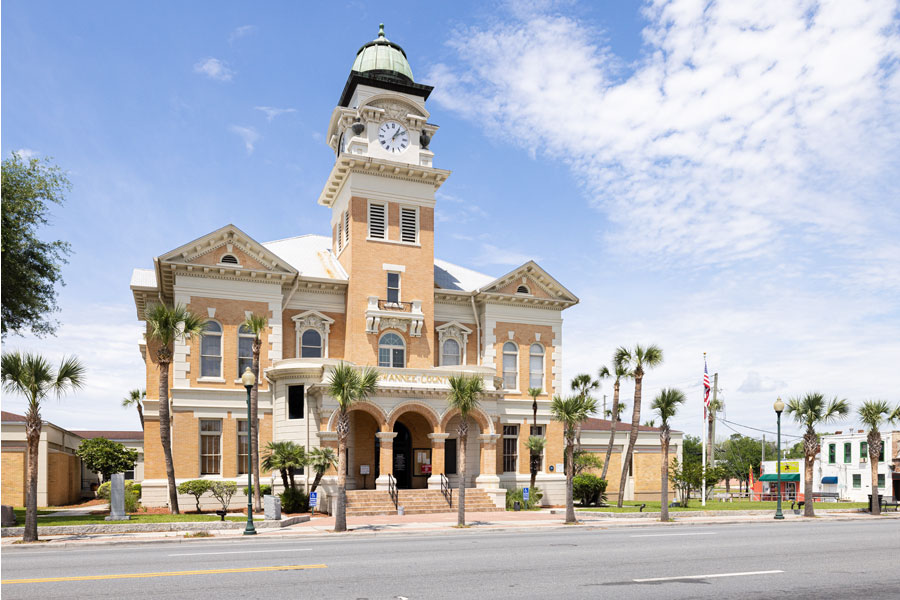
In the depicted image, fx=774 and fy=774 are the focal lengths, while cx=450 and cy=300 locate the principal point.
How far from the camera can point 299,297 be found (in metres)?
38.9

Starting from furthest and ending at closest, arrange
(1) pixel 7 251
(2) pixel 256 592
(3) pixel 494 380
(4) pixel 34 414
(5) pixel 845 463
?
(5) pixel 845 463, (3) pixel 494 380, (1) pixel 7 251, (4) pixel 34 414, (2) pixel 256 592

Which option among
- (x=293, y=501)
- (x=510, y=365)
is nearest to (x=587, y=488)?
(x=510, y=365)

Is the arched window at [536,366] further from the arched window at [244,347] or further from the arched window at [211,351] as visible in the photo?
the arched window at [211,351]

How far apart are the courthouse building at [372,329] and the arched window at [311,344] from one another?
0.07m

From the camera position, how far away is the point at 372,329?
39.2 m

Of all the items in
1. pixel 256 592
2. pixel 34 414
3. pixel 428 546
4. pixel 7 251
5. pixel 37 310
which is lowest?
pixel 428 546

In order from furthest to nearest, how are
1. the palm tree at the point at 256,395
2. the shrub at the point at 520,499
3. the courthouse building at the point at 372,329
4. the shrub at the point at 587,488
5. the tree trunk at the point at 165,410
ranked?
the shrub at the point at 587,488 < the shrub at the point at 520,499 < the courthouse building at the point at 372,329 < the palm tree at the point at 256,395 < the tree trunk at the point at 165,410

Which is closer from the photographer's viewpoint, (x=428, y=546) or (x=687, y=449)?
(x=428, y=546)

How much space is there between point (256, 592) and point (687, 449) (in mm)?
108397

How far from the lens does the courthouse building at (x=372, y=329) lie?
3566 cm

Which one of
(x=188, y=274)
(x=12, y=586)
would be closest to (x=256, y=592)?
(x=12, y=586)

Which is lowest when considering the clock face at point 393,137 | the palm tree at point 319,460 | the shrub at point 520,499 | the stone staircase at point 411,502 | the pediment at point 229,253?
the shrub at point 520,499

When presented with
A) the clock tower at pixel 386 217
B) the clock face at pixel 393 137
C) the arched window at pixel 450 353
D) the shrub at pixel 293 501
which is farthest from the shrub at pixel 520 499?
the clock face at pixel 393 137

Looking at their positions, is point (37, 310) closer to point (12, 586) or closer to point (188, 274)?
point (188, 274)
